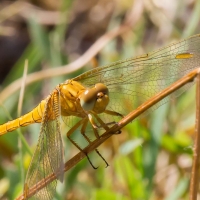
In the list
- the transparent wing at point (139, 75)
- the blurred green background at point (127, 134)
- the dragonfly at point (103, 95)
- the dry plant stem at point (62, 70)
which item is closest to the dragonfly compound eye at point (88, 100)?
the dragonfly at point (103, 95)

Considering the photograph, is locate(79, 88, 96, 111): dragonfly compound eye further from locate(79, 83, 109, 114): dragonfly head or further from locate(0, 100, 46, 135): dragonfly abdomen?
locate(0, 100, 46, 135): dragonfly abdomen

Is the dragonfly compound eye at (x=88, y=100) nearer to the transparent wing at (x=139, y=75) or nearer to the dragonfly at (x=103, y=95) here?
the dragonfly at (x=103, y=95)

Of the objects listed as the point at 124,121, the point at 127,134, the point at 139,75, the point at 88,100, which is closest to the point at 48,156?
the point at 88,100

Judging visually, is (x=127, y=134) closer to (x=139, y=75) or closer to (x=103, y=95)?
(x=139, y=75)

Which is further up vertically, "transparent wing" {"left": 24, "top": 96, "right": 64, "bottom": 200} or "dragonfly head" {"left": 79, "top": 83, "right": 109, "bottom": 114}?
"dragonfly head" {"left": 79, "top": 83, "right": 109, "bottom": 114}

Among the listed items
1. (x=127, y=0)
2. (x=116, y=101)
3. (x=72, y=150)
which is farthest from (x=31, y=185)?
(x=127, y=0)

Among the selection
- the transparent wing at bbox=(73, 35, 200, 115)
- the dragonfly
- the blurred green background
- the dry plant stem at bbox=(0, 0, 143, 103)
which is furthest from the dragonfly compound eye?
the dry plant stem at bbox=(0, 0, 143, 103)
